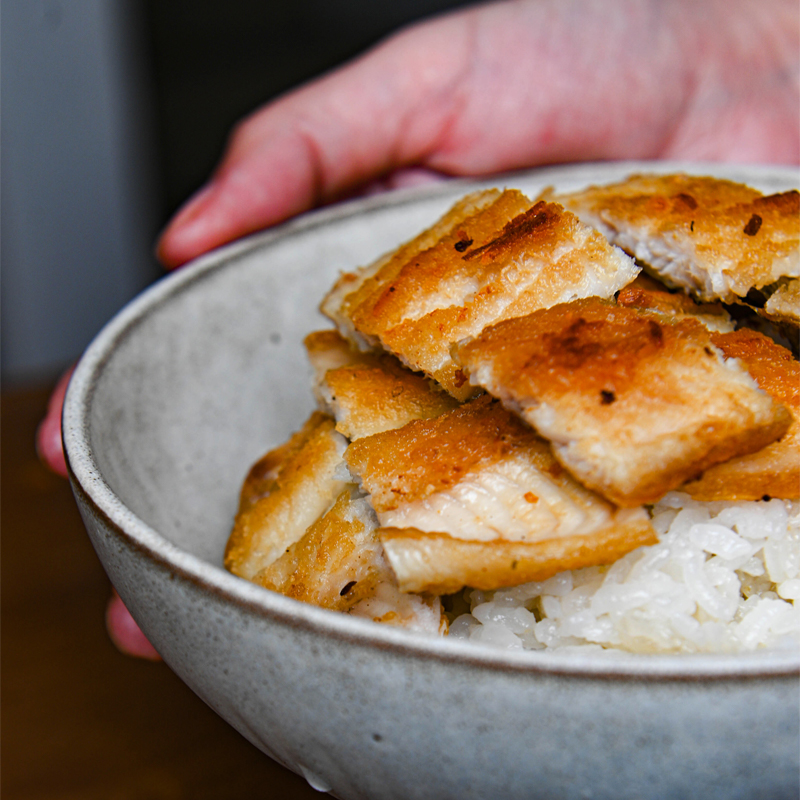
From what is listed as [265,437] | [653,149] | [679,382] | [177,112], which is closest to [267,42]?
[177,112]

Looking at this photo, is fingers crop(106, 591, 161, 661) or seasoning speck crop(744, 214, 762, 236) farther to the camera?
fingers crop(106, 591, 161, 661)

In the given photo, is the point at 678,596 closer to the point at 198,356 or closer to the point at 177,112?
the point at 198,356

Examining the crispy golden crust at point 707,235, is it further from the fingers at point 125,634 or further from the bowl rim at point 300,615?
the fingers at point 125,634

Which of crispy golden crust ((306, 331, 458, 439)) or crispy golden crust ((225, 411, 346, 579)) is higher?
crispy golden crust ((306, 331, 458, 439))

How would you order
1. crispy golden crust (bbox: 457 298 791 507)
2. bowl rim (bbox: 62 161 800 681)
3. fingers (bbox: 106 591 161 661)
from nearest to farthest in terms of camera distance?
1. bowl rim (bbox: 62 161 800 681)
2. crispy golden crust (bbox: 457 298 791 507)
3. fingers (bbox: 106 591 161 661)

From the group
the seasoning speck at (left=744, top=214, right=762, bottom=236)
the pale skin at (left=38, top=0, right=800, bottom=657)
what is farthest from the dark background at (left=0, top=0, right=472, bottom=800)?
the seasoning speck at (left=744, top=214, right=762, bottom=236)

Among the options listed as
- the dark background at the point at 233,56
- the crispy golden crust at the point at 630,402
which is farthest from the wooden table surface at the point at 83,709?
the dark background at the point at 233,56

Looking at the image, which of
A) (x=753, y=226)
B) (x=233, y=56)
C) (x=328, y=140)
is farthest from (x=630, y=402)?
(x=233, y=56)

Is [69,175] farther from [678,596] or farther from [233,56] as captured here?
[678,596]

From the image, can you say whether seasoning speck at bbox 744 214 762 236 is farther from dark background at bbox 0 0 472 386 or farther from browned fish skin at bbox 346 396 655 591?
dark background at bbox 0 0 472 386
